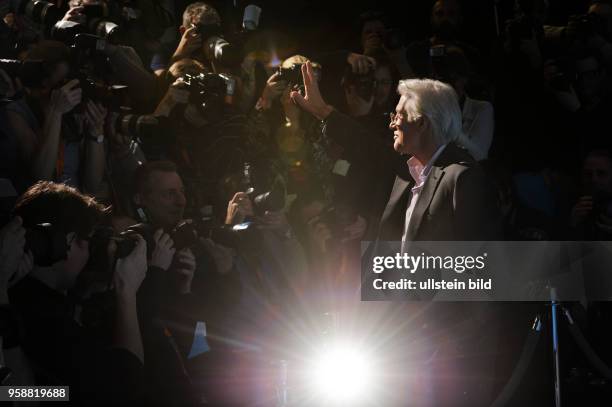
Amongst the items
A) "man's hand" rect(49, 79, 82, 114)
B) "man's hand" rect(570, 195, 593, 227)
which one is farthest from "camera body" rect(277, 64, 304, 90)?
"man's hand" rect(570, 195, 593, 227)

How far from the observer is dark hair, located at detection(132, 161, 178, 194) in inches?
164

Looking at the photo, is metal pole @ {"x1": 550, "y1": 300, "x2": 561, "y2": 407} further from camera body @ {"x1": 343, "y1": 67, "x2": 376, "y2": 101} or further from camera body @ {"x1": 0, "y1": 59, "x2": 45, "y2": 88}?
camera body @ {"x1": 0, "y1": 59, "x2": 45, "y2": 88}

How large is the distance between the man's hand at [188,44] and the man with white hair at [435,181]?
1535mm

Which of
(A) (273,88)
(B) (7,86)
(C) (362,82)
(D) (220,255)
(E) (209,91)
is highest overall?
(C) (362,82)

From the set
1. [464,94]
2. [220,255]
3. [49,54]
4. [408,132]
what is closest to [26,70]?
[49,54]

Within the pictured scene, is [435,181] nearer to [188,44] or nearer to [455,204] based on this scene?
[455,204]

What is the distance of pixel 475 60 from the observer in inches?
224

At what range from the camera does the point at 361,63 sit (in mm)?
5098

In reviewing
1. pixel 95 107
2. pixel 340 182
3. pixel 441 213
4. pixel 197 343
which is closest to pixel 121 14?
pixel 95 107

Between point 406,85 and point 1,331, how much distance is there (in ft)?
6.25

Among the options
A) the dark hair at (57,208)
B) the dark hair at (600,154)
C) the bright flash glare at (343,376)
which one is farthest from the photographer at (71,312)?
the dark hair at (600,154)

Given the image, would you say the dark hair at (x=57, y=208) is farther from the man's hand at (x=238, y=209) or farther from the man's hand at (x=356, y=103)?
the man's hand at (x=356, y=103)

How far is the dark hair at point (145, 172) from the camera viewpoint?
417 cm

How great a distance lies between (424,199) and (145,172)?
4.43 ft
